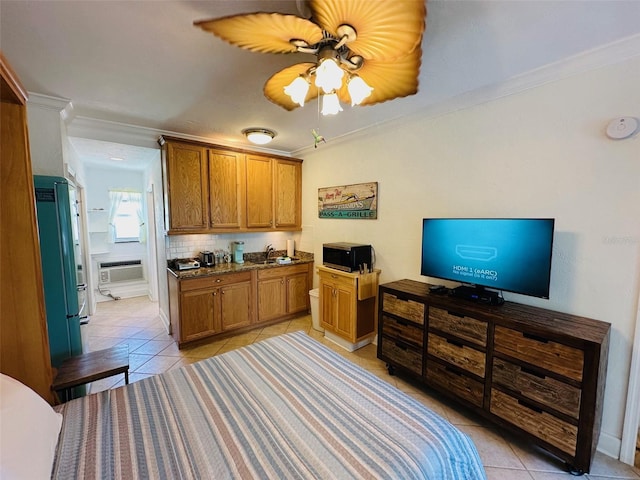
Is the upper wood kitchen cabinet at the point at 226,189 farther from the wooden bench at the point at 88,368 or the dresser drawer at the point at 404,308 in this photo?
the dresser drawer at the point at 404,308

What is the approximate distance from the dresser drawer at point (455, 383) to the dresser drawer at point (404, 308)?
373 mm

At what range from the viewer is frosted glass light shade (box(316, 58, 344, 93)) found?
1210 millimetres

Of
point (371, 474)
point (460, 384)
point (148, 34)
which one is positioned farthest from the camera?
point (460, 384)

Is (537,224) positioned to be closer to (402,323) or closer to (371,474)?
(402,323)

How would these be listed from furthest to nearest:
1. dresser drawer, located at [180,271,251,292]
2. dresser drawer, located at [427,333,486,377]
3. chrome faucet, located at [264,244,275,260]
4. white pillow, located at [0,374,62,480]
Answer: chrome faucet, located at [264,244,275,260]
dresser drawer, located at [180,271,251,292]
dresser drawer, located at [427,333,486,377]
white pillow, located at [0,374,62,480]

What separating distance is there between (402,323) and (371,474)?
159 centimetres

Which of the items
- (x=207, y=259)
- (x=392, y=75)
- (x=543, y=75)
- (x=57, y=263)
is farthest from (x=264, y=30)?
(x=207, y=259)

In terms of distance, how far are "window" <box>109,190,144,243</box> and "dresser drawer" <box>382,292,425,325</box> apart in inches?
201

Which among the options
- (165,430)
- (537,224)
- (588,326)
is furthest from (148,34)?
(588,326)

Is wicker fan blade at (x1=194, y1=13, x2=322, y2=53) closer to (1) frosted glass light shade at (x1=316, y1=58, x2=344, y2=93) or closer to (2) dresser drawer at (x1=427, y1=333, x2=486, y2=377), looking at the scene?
(1) frosted glass light shade at (x1=316, y1=58, x2=344, y2=93)

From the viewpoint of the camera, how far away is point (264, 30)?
3.48 feet

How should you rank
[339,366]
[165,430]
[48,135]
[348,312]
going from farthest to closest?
1. [348,312]
2. [48,135]
3. [339,366]
4. [165,430]

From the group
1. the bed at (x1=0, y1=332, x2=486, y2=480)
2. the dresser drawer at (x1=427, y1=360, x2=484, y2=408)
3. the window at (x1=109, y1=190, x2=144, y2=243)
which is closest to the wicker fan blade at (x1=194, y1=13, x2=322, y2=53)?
the bed at (x1=0, y1=332, x2=486, y2=480)

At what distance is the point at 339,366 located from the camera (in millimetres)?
1610
